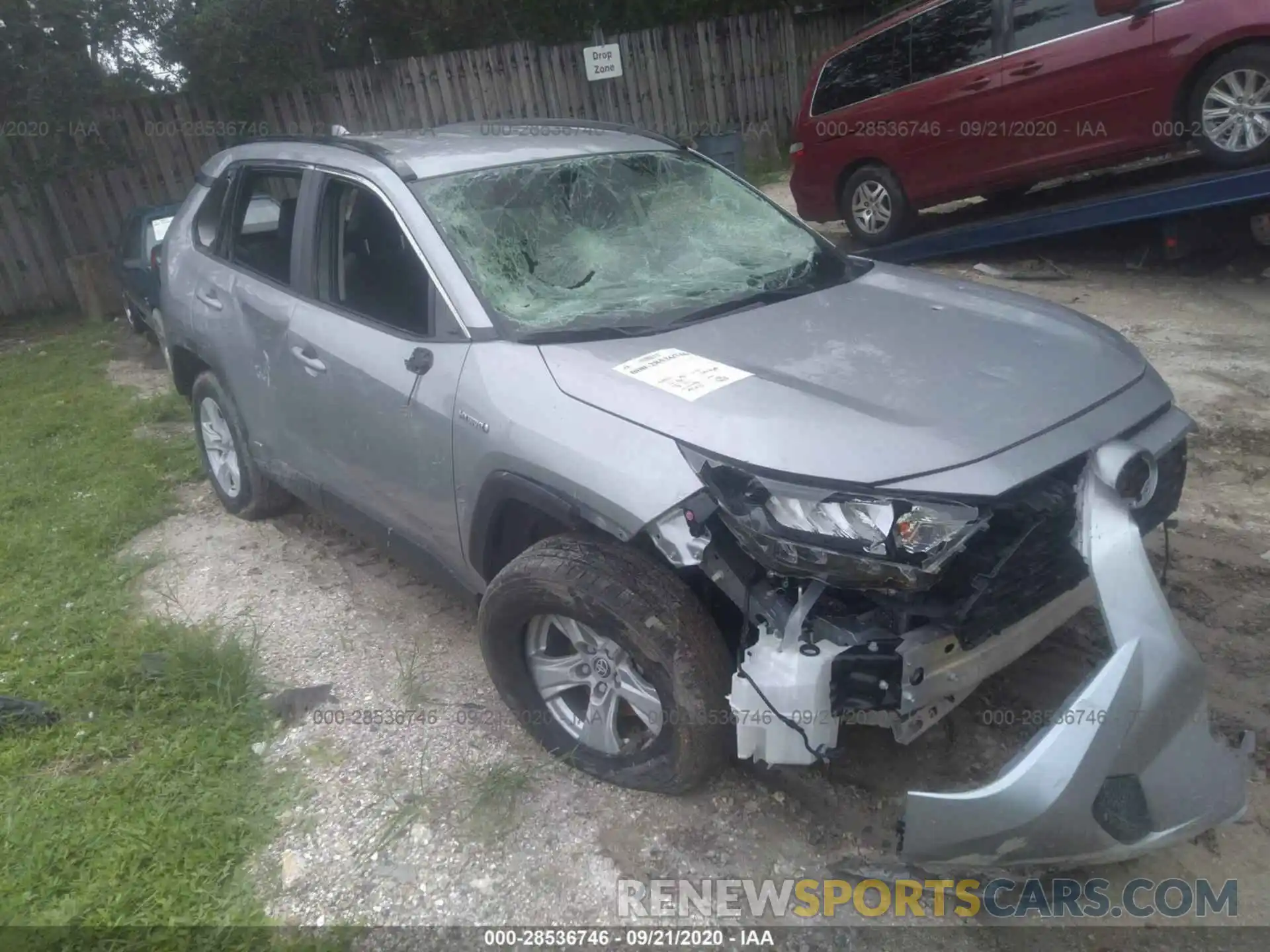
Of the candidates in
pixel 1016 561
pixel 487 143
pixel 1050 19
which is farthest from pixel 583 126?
pixel 1050 19

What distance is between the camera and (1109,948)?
240 cm

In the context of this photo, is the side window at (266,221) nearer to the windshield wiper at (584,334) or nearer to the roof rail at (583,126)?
the roof rail at (583,126)

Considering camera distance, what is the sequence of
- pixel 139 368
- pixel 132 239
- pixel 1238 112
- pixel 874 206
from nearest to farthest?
1. pixel 1238 112
2. pixel 874 206
3. pixel 139 368
4. pixel 132 239

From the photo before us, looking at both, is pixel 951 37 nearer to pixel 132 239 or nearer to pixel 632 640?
pixel 632 640

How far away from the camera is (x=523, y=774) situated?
A: 3.12 metres

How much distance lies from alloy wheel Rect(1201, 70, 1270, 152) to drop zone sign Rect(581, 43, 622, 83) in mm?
8215

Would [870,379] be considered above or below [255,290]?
below

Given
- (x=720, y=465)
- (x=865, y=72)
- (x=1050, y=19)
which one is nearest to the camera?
(x=720, y=465)

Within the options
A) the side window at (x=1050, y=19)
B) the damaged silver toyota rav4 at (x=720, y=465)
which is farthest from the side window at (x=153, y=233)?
the side window at (x=1050, y=19)

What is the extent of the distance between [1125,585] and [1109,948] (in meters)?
0.89

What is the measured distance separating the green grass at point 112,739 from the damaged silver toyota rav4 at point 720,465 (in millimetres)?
859

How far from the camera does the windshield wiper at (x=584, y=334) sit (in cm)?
304

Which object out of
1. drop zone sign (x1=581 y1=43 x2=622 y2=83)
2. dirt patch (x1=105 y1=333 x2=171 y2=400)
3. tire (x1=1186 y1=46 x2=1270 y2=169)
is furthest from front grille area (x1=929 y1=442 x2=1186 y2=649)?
drop zone sign (x1=581 y1=43 x2=622 y2=83)

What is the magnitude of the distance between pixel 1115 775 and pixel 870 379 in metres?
1.16
